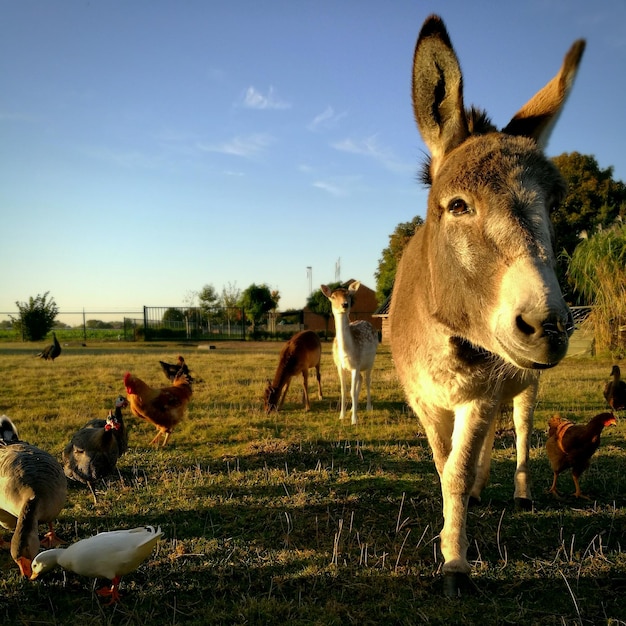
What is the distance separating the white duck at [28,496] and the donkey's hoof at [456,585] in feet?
9.27

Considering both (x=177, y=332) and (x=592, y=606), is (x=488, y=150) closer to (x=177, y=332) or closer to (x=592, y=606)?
(x=592, y=606)

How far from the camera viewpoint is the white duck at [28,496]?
328 cm

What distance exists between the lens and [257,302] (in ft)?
140

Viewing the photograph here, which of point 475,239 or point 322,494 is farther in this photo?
point 322,494

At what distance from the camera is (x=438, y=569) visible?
3.31 metres

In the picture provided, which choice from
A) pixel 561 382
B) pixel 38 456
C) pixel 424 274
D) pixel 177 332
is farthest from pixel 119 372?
pixel 177 332

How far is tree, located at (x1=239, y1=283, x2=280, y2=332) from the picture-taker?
139ft

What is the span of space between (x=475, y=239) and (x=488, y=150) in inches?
19.2

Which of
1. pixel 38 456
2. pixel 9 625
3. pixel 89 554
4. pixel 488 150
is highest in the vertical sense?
pixel 488 150

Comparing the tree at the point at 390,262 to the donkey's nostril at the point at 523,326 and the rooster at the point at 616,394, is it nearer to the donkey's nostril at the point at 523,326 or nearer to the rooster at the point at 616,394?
the rooster at the point at 616,394

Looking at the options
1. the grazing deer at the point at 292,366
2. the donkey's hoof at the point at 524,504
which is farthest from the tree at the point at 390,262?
the donkey's hoof at the point at 524,504

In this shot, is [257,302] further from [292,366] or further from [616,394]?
[616,394]

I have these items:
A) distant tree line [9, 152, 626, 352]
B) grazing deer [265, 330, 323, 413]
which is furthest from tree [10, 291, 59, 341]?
grazing deer [265, 330, 323, 413]

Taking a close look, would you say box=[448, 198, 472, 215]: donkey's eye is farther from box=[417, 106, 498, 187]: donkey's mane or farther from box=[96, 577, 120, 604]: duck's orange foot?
box=[96, 577, 120, 604]: duck's orange foot
